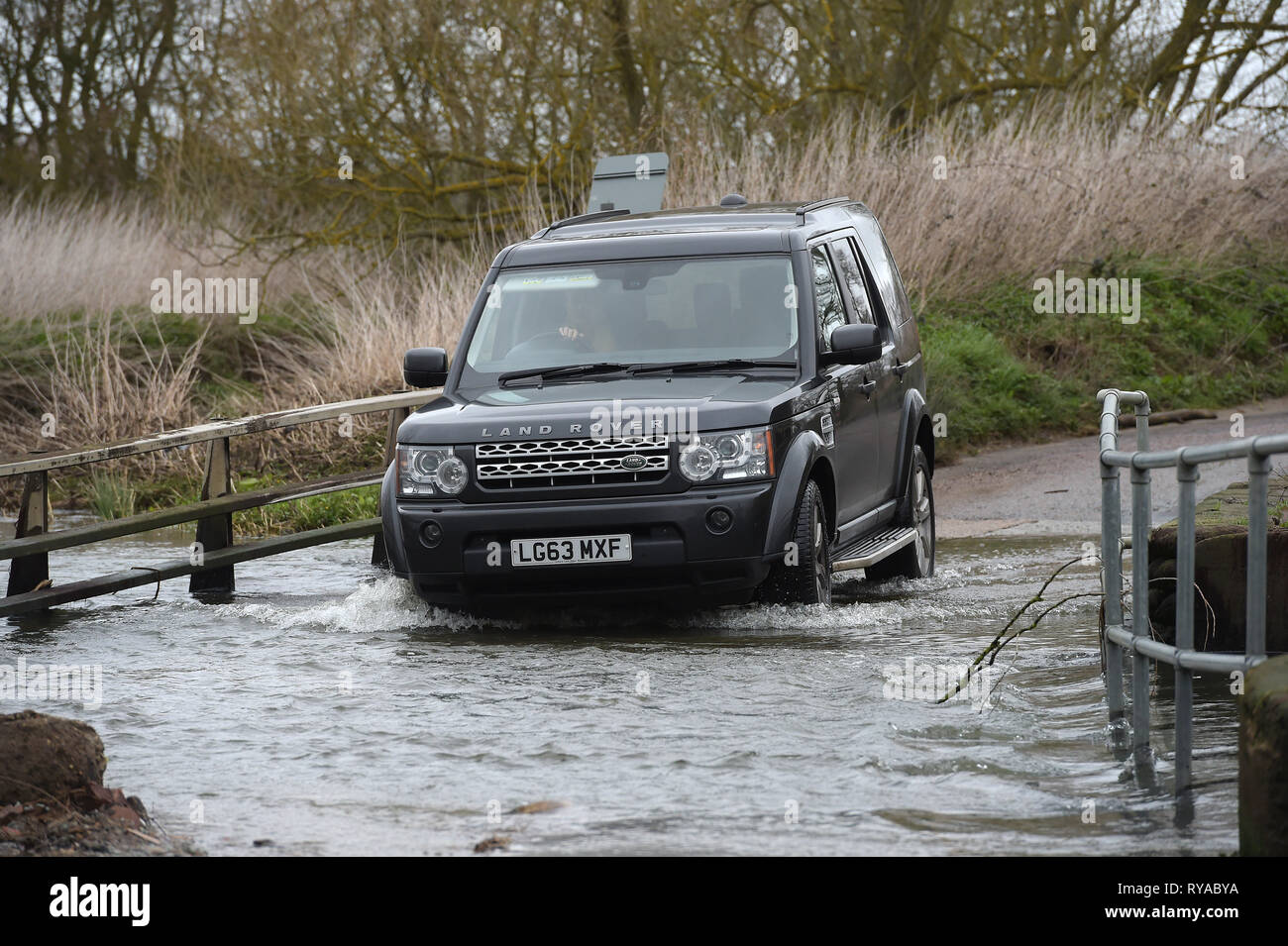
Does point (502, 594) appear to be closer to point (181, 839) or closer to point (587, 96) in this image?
point (181, 839)

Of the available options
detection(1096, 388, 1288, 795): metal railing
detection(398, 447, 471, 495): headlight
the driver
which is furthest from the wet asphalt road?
detection(1096, 388, 1288, 795): metal railing

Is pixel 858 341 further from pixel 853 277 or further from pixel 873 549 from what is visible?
pixel 853 277

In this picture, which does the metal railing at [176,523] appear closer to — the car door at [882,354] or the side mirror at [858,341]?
the car door at [882,354]

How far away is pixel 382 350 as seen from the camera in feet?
56.7

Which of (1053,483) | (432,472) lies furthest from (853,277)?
(1053,483)

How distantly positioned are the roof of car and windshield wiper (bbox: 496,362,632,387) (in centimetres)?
74

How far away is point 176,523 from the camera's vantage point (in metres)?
10.6

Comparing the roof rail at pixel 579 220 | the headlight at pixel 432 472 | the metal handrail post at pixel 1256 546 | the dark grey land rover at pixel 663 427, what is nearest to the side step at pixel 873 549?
the dark grey land rover at pixel 663 427

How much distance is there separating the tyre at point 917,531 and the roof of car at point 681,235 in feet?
5.18

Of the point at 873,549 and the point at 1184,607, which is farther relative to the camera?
the point at 873,549

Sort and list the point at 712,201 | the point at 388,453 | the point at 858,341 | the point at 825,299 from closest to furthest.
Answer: the point at 858,341 < the point at 825,299 < the point at 388,453 < the point at 712,201

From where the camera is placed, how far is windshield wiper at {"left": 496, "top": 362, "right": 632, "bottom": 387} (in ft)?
30.6

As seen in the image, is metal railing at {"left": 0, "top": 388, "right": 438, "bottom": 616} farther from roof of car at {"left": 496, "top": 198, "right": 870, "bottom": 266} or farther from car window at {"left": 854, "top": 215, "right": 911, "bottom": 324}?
car window at {"left": 854, "top": 215, "right": 911, "bottom": 324}

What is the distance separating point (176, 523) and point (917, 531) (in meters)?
4.28
